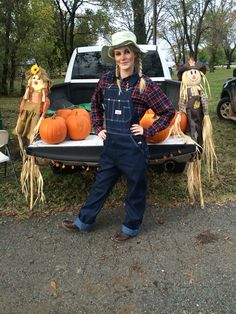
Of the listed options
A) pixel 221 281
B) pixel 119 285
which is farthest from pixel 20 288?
pixel 221 281

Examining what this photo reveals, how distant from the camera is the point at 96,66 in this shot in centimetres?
686

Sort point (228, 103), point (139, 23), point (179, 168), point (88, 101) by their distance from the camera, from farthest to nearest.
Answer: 1. point (139, 23)
2. point (228, 103)
3. point (88, 101)
4. point (179, 168)

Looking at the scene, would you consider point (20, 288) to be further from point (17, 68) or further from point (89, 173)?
point (17, 68)

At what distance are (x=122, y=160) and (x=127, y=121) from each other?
36 centimetres

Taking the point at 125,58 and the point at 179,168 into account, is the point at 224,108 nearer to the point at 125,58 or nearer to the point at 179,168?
the point at 179,168

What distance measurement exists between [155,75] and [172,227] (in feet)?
10.7

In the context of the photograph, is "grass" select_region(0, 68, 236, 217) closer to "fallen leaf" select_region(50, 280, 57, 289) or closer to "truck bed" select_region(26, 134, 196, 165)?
"truck bed" select_region(26, 134, 196, 165)

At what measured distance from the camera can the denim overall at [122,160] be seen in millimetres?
3502

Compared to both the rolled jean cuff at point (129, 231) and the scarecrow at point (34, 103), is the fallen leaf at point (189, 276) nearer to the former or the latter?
the rolled jean cuff at point (129, 231)

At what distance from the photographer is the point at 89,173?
5.61m

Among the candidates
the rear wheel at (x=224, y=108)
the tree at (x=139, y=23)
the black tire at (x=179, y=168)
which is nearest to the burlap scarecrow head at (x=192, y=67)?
the black tire at (x=179, y=168)

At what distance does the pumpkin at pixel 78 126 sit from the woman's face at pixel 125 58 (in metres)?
0.88

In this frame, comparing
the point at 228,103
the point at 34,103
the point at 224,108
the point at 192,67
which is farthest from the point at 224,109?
the point at 34,103

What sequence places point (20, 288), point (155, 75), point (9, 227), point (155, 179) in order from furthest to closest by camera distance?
point (155, 75), point (155, 179), point (9, 227), point (20, 288)
